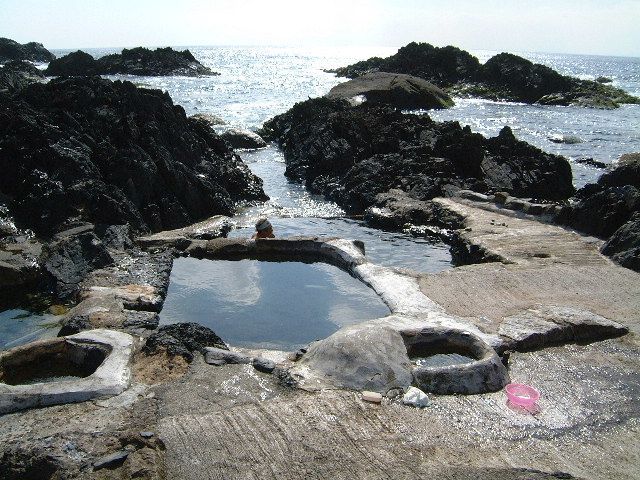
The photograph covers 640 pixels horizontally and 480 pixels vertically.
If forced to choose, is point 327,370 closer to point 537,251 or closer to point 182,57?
point 537,251

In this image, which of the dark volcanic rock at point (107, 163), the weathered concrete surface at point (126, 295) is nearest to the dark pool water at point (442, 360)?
the weathered concrete surface at point (126, 295)

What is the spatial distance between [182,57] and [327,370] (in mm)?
90384

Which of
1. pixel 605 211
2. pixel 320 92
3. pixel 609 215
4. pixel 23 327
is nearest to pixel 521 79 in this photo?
pixel 320 92

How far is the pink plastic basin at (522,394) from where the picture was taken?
6867mm

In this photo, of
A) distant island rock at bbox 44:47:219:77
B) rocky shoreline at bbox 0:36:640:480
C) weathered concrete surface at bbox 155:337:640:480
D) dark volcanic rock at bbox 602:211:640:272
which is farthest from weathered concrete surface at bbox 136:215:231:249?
distant island rock at bbox 44:47:219:77

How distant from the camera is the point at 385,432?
20.2ft

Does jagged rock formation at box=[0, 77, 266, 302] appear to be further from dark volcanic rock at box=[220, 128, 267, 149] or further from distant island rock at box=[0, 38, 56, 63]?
distant island rock at box=[0, 38, 56, 63]

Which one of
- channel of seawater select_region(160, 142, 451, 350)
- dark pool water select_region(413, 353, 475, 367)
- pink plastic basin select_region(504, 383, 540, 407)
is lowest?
channel of seawater select_region(160, 142, 451, 350)

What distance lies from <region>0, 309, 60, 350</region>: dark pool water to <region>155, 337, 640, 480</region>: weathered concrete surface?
3437mm

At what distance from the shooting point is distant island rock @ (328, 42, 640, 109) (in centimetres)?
5584

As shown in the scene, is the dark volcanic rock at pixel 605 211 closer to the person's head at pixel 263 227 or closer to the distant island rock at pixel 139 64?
the person's head at pixel 263 227

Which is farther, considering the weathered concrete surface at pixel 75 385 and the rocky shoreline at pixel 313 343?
the weathered concrete surface at pixel 75 385

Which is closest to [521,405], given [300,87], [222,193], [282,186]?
[222,193]

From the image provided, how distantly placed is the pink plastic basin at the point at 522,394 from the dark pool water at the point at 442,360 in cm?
67
